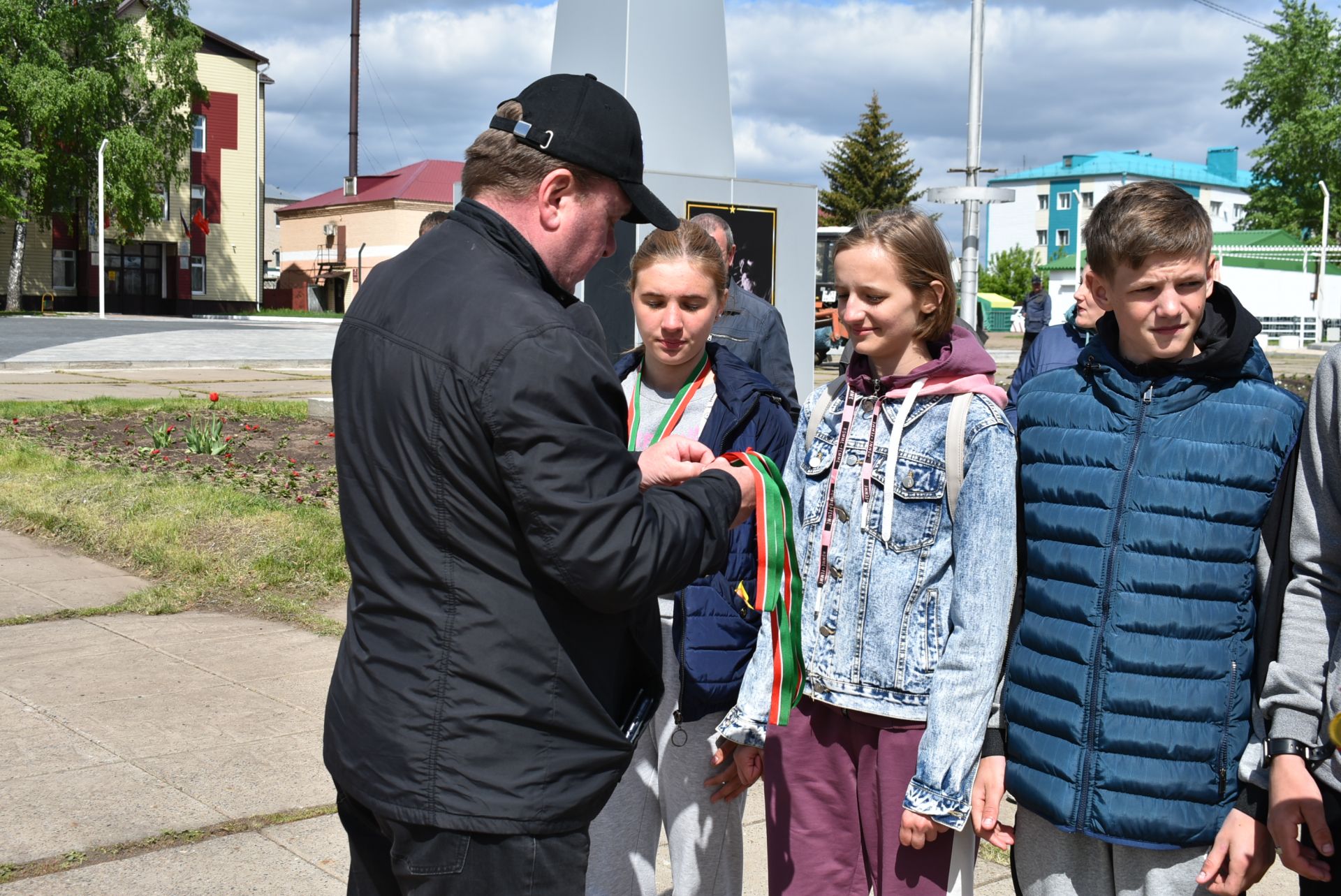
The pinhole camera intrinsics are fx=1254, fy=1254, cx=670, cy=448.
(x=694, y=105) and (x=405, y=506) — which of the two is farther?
(x=694, y=105)

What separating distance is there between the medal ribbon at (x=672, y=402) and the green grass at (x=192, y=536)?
3.44 metres

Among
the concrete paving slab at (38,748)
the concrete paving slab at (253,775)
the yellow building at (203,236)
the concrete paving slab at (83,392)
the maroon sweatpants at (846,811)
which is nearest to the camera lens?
the maroon sweatpants at (846,811)

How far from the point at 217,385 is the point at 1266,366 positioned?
1830 centimetres

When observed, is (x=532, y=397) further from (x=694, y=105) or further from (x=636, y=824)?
(x=694, y=105)

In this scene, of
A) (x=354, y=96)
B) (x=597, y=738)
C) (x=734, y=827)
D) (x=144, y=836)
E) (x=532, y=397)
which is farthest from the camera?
(x=354, y=96)

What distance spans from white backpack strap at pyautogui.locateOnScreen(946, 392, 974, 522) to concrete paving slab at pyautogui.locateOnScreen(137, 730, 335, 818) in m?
2.43

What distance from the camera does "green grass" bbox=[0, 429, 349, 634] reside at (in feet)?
22.1

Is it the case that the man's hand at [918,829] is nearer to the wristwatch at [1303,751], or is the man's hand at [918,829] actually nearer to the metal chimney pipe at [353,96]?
the wristwatch at [1303,751]

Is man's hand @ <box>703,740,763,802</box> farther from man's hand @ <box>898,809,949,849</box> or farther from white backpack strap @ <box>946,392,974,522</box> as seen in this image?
white backpack strap @ <box>946,392,974,522</box>

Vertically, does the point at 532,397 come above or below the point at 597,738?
above

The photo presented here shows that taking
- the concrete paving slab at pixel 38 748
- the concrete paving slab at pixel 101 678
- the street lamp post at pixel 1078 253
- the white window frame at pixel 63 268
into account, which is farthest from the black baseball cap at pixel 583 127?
the white window frame at pixel 63 268

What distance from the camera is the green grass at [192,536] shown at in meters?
6.72

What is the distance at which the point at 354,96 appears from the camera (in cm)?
6631

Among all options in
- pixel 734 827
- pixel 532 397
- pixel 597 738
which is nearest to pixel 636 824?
pixel 734 827
